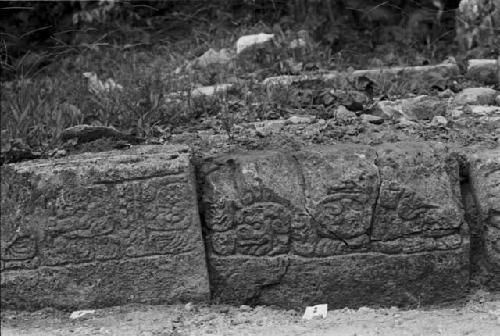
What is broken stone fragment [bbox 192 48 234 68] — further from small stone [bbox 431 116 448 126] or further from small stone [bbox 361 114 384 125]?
small stone [bbox 431 116 448 126]

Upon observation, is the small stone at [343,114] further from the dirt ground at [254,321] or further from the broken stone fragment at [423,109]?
the dirt ground at [254,321]

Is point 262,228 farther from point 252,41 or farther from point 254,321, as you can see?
point 252,41

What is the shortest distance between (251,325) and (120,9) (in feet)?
10.2

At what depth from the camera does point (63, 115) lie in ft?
12.0

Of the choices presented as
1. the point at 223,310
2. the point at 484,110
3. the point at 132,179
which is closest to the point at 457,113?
the point at 484,110

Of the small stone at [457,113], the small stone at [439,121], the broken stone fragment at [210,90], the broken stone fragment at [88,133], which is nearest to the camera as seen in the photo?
the broken stone fragment at [88,133]

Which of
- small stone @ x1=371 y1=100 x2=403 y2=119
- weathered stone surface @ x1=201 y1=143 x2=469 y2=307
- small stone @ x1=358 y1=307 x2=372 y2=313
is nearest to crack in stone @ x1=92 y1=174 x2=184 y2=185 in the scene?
weathered stone surface @ x1=201 y1=143 x2=469 y2=307

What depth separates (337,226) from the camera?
10.3 feet

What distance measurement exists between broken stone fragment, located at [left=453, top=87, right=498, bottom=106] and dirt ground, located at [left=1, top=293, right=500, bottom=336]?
1.06 m

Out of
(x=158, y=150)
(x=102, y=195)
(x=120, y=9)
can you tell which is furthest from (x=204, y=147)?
(x=120, y=9)

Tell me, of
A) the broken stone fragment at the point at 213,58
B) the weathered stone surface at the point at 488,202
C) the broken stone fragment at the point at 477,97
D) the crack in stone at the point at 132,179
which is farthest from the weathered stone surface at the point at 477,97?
the crack in stone at the point at 132,179

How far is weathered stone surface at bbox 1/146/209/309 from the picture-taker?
121 inches

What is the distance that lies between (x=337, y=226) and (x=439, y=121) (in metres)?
0.79

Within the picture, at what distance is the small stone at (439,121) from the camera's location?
11.6ft
